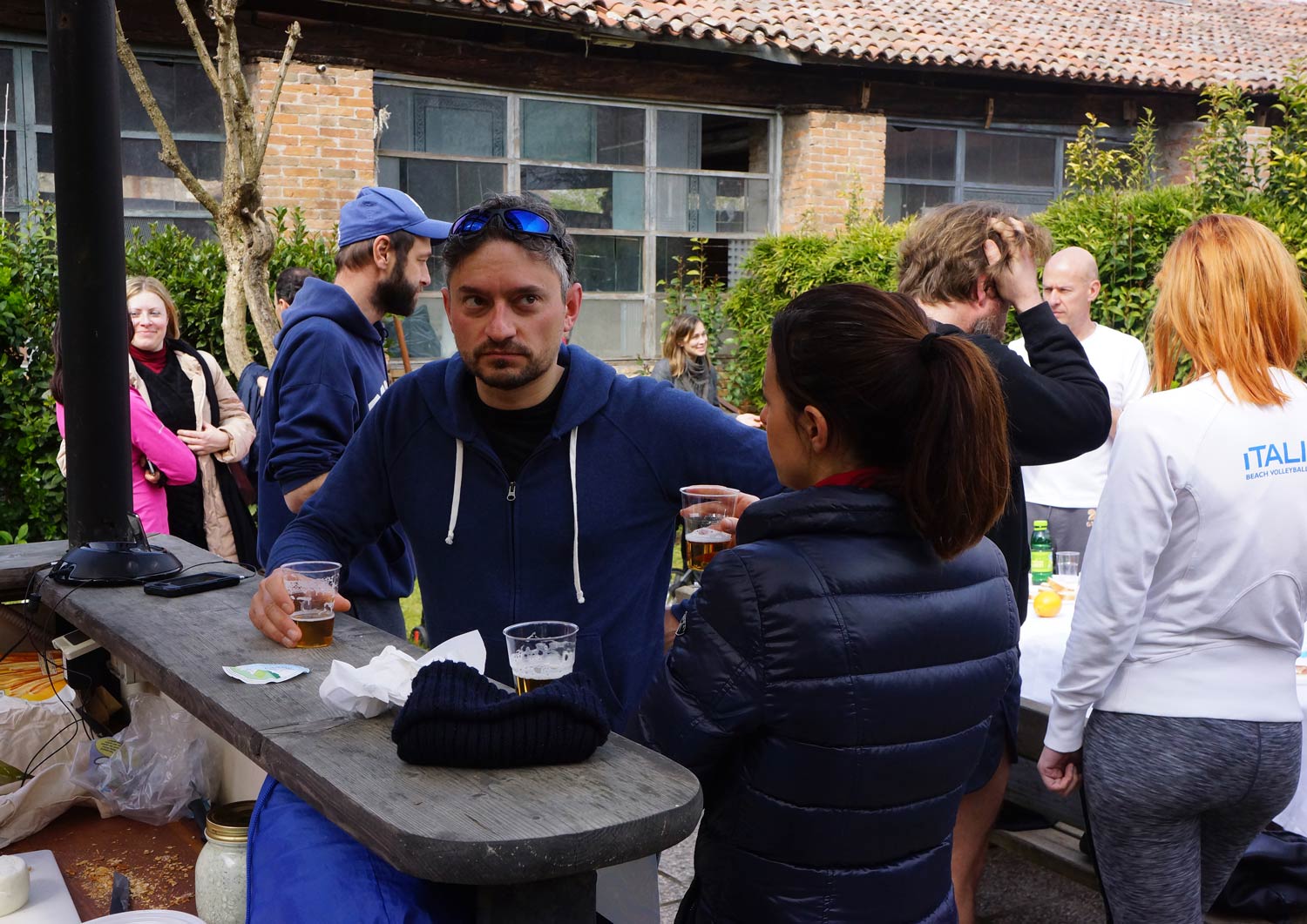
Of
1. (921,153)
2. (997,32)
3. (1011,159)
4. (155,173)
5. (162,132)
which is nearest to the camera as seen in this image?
(162,132)

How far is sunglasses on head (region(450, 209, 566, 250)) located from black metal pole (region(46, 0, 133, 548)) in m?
1.07

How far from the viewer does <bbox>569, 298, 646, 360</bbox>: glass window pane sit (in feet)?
42.7

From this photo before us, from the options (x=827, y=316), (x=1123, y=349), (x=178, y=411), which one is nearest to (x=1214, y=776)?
(x=827, y=316)

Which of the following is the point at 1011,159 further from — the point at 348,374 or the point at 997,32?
the point at 348,374

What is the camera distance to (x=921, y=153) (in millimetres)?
14977

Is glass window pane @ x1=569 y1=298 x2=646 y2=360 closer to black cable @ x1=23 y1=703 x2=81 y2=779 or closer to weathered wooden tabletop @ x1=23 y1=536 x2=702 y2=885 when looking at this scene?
black cable @ x1=23 y1=703 x2=81 y2=779

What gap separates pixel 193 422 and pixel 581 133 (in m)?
8.02

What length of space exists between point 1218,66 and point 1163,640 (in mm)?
16142

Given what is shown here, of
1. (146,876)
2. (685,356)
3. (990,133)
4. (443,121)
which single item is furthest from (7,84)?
(990,133)

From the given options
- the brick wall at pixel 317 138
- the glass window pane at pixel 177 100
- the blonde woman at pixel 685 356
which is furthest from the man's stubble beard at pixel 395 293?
the glass window pane at pixel 177 100

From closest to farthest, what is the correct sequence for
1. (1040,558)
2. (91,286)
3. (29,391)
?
(91,286), (1040,558), (29,391)

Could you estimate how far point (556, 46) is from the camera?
12.2 m

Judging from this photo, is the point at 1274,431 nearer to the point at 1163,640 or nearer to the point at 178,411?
the point at 1163,640

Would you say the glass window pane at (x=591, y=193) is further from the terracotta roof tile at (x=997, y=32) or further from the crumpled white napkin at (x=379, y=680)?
the crumpled white napkin at (x=379, y=680)
